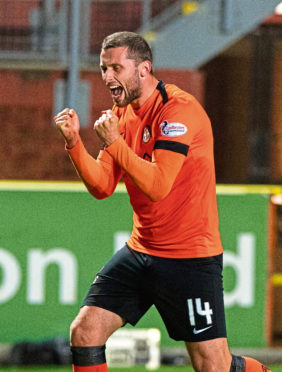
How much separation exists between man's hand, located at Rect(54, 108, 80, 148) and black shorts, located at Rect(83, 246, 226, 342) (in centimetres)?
60

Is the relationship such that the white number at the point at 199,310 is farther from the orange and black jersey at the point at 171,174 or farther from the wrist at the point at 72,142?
the wrist at the point at 72,142

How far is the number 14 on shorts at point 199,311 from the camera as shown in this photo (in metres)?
3.93

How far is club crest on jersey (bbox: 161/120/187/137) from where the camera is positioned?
12.2ft

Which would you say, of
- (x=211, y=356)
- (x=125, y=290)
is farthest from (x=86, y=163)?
(x=211, y=356)

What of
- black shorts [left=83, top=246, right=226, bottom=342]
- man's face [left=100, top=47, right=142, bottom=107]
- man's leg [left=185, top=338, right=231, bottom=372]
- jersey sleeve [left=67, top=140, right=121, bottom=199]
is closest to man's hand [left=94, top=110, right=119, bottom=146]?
man's face [left=100, top=47, right=142, bottom=107]

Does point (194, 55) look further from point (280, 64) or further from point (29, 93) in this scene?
point (29, 93)

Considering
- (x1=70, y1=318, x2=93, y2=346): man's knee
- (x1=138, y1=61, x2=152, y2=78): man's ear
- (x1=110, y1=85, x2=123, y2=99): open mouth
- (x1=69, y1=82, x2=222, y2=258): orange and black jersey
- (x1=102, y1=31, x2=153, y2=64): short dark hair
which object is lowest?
(x1=70, y1=318, x2=93, y2=346): man's knee

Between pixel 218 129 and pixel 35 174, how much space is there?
2.52 m

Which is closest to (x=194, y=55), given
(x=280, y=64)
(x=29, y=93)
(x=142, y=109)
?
(x=280, y=64)

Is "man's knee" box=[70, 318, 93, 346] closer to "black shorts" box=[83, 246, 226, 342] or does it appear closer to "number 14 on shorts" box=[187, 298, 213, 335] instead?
"black shorts" box=[83, 246, 226, 342]

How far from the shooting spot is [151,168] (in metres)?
3.64

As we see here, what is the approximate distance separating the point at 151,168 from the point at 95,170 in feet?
1.56

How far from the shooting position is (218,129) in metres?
12.3

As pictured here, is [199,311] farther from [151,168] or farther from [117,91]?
[117,91]
